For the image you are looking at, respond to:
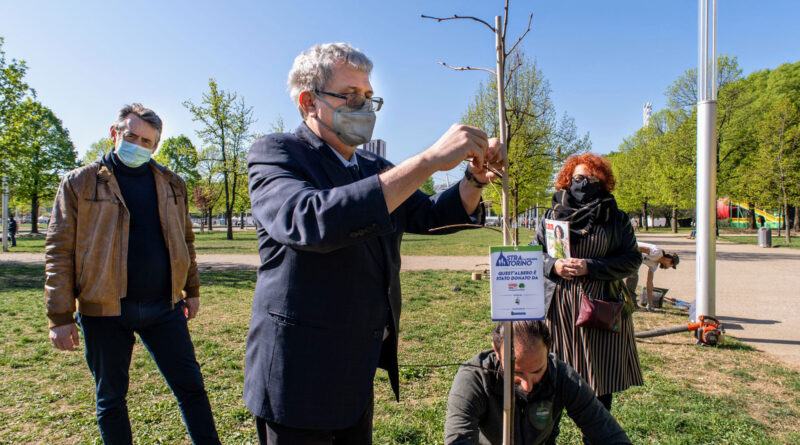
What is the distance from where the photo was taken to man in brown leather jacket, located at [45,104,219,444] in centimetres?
239

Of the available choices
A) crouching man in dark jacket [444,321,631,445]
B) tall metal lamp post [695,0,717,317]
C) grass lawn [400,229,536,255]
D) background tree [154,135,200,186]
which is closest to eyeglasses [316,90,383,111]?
crouching man in dark jacket [444,321,631,445]

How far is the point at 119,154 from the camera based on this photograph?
2.59 meters

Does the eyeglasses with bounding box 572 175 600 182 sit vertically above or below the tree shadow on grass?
above

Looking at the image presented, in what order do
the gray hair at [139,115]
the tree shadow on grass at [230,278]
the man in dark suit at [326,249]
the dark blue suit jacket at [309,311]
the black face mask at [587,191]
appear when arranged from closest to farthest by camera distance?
the man in dark suit at [326,249]
the dark blue suit jacket at [309,311]
the gray hair at [139,115]
the black face mask at [587,191]
the tree shadow on grass at [230,278]

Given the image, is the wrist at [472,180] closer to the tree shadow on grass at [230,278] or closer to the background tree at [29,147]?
the tree shadow on grass at [230,278]

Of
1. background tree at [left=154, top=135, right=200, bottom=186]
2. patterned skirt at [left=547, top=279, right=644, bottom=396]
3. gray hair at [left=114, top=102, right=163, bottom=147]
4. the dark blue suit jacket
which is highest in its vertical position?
background tree at [left=154, top=135, right=200, bottom=186]

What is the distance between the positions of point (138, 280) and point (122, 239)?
24 cm

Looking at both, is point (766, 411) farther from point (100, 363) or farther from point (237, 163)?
Result: point (237, 163)

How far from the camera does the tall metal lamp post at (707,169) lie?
553 centimetres

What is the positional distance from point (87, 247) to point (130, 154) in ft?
1.91

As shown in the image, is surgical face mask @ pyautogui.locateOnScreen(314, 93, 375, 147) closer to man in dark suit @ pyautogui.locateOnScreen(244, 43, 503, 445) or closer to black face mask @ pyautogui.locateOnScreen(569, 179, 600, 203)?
man in dark suit @ pyautogui.locateOnScreen(244, 43, 503, 445)

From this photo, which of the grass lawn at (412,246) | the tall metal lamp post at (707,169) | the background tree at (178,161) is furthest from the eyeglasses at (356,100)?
the background tree at (178,161)

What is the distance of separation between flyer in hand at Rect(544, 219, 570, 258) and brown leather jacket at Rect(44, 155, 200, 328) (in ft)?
8.79

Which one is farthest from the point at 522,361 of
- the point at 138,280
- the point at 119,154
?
the point at 119,154
